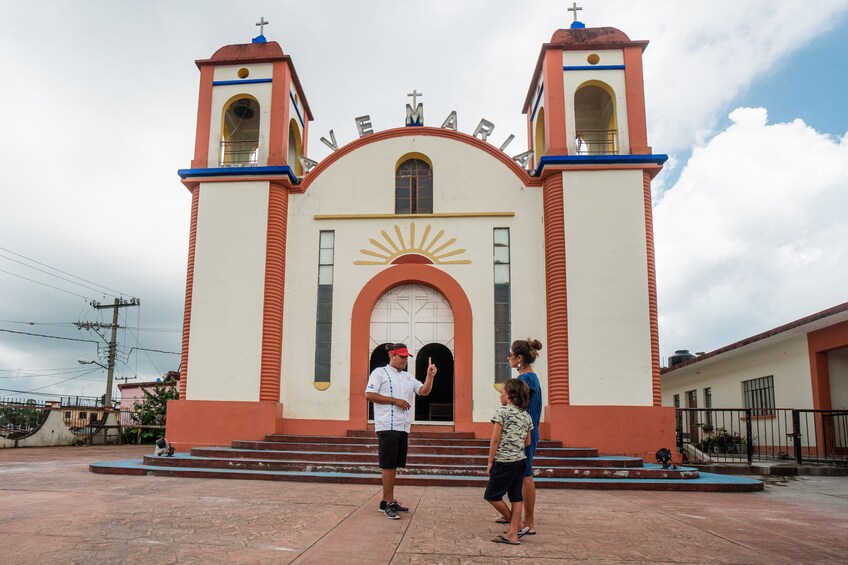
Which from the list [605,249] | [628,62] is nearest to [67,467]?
[605,249]

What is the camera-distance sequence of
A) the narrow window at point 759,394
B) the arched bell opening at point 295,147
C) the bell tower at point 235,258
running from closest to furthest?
the bell tower at point 235,258 < the arched bell opening at point 295,147 < the narrow window at point 759,394

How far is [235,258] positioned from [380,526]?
9.64 metres

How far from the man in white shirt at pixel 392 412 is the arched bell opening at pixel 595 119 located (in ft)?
33.0

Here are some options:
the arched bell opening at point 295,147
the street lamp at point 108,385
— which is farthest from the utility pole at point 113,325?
the arched bell opening at point 295,147

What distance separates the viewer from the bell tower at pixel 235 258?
46.2 ft

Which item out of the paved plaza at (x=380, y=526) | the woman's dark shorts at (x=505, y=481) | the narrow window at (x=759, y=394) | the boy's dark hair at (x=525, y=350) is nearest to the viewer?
the paved plaza at (x=380, y=526)

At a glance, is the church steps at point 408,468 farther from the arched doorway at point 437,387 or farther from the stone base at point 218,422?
the arched doorway at point 437,387

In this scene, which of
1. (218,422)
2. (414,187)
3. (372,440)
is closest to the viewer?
(372,440)

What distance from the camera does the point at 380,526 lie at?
6.33 meters

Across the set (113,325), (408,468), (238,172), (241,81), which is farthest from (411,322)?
(113,325)

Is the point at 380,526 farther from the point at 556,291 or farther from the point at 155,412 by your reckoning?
the point at 155,412

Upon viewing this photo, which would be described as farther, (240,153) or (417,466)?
(240,153)

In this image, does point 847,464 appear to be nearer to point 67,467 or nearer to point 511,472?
point 511,472

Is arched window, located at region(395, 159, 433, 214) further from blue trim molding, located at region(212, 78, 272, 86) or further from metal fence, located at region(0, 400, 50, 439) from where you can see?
metal fence, located at region(0, 400, 50, 439)
